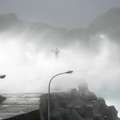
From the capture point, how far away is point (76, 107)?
2034 inches

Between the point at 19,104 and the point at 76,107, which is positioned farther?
the point at 76,107

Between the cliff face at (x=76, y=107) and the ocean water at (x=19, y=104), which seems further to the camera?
the cliff face at (x=76, y=107)

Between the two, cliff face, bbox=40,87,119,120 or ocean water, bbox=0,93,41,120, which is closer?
ocean water, bbox=0,93,41,120

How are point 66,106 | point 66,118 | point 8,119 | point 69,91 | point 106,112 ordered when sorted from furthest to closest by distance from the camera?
point 106,112
point 69,91
point 66,106
point 66,118
point 8,119

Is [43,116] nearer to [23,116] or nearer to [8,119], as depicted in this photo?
[23,116]

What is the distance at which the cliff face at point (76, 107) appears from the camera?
139 feet

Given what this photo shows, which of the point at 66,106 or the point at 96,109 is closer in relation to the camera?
the point at 66,106

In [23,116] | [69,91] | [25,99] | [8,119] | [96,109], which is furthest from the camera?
[96,109]

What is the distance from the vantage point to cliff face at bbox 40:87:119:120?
1665 inches

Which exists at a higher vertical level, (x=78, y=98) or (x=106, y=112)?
(x=78, y=98)

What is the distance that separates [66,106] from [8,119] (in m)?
24.6

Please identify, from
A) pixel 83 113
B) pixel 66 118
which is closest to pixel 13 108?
pixel 66 118

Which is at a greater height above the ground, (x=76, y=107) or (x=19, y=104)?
(x=19, y=104)

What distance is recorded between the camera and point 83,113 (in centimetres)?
5538
